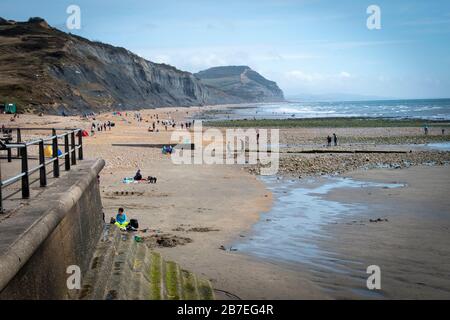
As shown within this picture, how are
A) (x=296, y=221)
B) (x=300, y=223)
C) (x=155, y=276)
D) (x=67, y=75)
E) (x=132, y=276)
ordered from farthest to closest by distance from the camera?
(x=67, y=75)
(x=296, y=221)
(x=300, y=223)
(x=155, y=276)
(x=132, y=276)

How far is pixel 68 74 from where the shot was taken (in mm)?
99812

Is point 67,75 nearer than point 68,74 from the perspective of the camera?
Yes

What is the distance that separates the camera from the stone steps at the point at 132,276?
711 cm

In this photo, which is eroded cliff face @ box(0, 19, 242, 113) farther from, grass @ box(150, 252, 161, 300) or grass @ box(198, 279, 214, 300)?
grass @ box(198, 279, 214, 300)

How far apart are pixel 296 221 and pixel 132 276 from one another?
27.6 feet

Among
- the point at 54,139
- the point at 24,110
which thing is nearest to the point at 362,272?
the point at 54,139

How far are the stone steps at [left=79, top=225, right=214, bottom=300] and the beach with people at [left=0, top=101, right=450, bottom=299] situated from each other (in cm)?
62

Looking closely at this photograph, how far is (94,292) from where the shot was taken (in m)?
6.84

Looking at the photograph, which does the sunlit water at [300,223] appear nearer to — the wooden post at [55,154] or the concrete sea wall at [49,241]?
the concrete sea wall at [49,241]

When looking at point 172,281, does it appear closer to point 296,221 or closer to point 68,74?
point 296,221

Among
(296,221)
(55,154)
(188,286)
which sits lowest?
(296,221)

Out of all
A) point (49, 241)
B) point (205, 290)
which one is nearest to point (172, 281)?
point (205, 290)

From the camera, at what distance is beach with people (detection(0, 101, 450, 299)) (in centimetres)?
994
